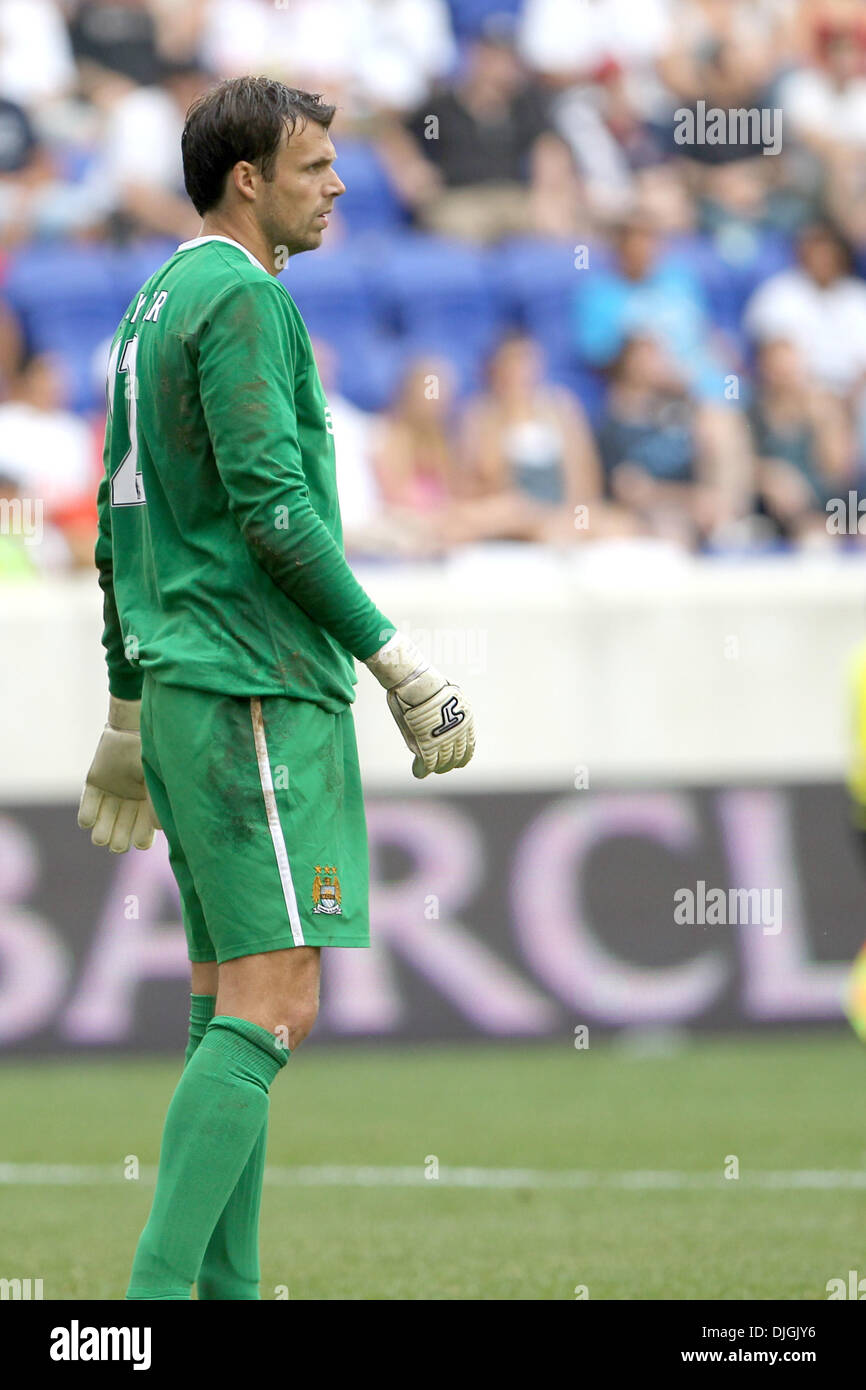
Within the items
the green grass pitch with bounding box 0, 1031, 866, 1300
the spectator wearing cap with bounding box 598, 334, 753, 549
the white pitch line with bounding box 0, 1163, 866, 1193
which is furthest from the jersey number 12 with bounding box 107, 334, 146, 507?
the spectator wearing cap with bounding box 598, 334, 753, 549

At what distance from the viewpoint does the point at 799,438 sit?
11250mm

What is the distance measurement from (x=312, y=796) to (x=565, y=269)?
29.9ft

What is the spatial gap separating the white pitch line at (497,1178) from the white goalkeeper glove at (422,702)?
2.81 meters

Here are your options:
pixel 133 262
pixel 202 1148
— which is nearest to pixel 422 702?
pixel 202 1148

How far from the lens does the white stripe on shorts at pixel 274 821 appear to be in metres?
3.62

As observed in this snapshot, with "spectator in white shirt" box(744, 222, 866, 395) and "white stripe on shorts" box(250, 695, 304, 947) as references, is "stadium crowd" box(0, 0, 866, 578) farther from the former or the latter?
"white stripe on shorts" box(250, 695, 304, 947)

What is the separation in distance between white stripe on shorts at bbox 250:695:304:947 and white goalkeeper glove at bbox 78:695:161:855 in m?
0.49

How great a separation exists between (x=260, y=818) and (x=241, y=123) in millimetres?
1186

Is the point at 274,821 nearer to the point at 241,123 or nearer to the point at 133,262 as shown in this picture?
the point at 241,123

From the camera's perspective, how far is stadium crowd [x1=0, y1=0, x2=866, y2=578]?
1079 cm

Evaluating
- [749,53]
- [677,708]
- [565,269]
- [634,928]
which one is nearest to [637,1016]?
[634,928]

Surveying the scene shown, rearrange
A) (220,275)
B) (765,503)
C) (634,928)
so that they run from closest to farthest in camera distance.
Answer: (220,275), (634,928), (765,503)

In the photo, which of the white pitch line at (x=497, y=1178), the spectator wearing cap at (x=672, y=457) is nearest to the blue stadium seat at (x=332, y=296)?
the spectator wearing cap at (x=672, y=457)

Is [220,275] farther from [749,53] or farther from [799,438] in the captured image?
[749,53]
